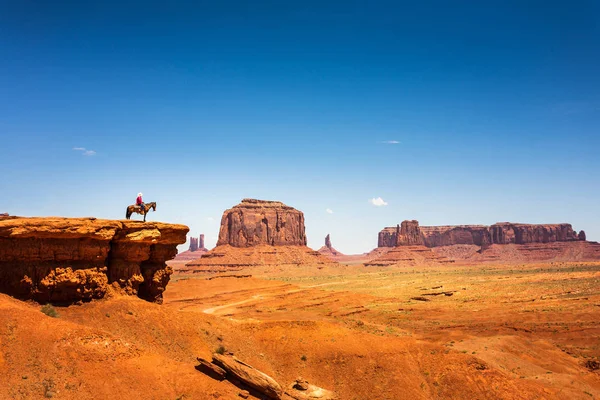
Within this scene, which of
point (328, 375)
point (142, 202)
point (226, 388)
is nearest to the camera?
point (226, 388)

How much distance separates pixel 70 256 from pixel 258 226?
116m

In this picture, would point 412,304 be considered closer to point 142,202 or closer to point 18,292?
point 142,202

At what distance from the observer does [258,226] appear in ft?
438

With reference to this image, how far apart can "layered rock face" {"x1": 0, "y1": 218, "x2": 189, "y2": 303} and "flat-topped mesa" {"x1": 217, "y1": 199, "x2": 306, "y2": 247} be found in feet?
365

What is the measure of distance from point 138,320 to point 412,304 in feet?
123

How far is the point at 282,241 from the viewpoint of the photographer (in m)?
136

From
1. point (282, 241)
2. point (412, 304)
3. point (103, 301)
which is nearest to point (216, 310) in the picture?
point (412, 304)

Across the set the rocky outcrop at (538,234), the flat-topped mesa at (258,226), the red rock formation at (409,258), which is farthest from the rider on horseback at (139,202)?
the rocky outcrop at (538,234)

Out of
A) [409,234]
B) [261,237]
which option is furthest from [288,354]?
[409,234]

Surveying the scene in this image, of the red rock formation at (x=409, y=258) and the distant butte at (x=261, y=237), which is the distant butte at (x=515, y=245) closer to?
the red rock formation at (x=409, y=258)

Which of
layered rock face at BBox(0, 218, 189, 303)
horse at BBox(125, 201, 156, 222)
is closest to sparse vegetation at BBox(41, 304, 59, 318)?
layered rock face at BBox(0, 218, 189, 303)

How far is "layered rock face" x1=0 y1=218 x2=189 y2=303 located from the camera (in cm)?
1673

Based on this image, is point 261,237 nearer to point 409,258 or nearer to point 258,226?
point 258,226

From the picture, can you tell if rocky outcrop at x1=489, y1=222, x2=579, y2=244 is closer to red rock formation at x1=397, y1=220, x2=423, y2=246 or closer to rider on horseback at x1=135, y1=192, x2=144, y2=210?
red rock formation at x1=397, y1=220, x2=423, y2=246
